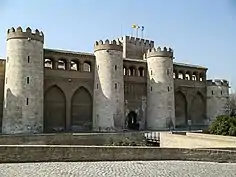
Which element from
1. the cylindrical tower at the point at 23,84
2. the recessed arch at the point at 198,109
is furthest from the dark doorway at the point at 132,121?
the cylindrical tower at the point at 23,84

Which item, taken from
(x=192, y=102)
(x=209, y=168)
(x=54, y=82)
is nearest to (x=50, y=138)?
(x=54, y=82)

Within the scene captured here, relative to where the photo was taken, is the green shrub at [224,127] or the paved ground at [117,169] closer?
the paved ground at [117,169]

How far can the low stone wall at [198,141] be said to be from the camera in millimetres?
17188

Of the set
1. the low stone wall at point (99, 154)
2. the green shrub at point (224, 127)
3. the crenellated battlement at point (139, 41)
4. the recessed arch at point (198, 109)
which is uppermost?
the crenellated battlement at point (139, 41)

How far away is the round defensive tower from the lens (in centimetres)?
4178

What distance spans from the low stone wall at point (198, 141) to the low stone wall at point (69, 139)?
3.61 meters

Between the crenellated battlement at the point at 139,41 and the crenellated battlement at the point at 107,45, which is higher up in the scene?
the crenellated battlement at the point at 139,41

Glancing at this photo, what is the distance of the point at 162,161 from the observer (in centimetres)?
1234

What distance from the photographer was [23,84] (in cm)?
2683

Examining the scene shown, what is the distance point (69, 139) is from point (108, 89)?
8.87m

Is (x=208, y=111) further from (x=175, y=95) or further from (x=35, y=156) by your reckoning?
(x=35, y=156)

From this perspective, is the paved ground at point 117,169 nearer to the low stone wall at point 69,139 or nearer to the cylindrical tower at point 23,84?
the low stone wall at point 69,139

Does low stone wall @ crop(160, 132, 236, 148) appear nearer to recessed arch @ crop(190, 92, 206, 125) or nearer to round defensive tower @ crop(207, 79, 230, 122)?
recessed arch @ crop(190, 92, 206, 125)

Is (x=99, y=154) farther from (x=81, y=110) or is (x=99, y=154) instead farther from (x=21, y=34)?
(x=81, y=110)
